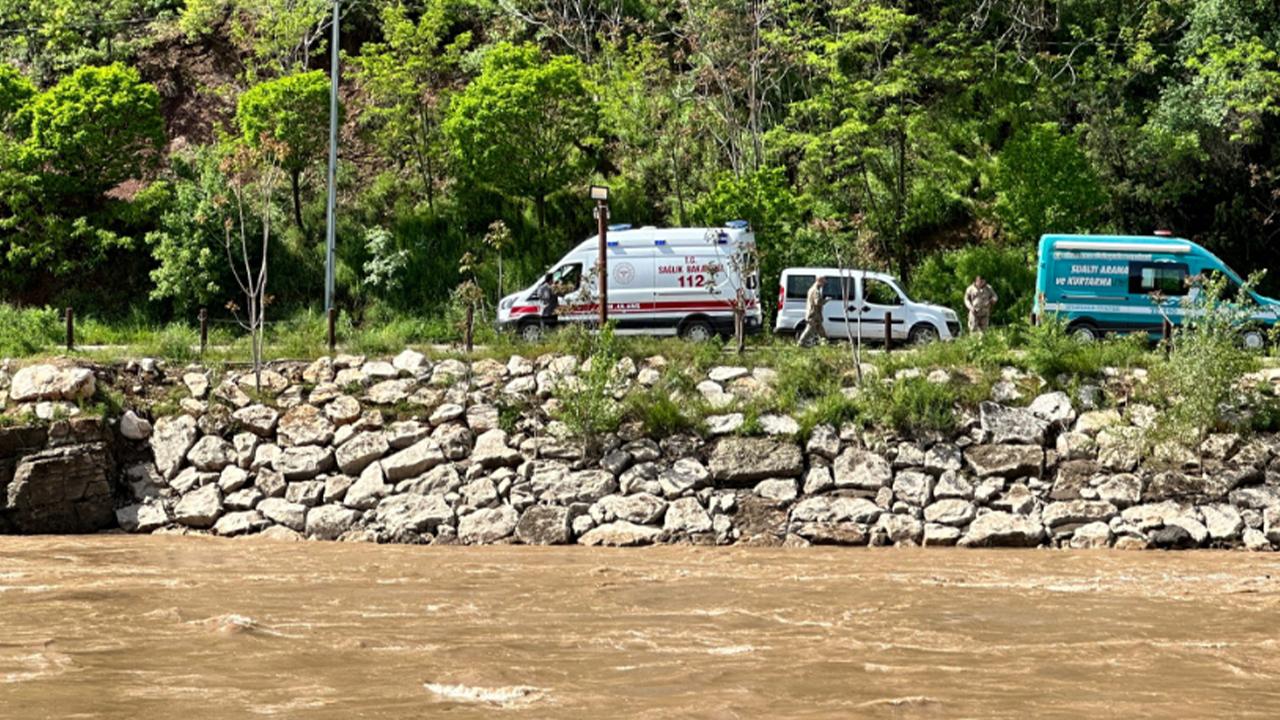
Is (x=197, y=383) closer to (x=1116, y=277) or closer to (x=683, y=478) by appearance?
(x=683, y=478)

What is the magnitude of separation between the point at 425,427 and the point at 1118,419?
9700mm

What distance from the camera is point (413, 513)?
20203 millimetres

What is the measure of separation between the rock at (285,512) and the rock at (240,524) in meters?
0.10

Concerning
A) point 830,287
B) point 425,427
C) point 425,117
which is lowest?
point 425,427

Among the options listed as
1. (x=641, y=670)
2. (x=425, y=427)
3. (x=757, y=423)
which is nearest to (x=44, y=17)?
(x=425, y=427)

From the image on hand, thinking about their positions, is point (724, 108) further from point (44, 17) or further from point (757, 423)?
point (44, 17)

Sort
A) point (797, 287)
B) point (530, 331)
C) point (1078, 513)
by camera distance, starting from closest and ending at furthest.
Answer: point (1078, 513) → point (530, 331) → point (797, 287)

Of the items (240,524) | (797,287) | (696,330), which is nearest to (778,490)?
(696,330)

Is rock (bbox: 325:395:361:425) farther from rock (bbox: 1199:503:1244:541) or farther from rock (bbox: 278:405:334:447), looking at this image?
rock (bbox: 1199:503:1244:541)

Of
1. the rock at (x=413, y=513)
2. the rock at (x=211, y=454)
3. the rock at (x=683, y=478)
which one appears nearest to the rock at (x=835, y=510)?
the rock at (x=683, y=478)

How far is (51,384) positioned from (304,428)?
3.70 meters

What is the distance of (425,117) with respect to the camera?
33.1 metres

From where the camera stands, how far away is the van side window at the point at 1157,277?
78.8ft

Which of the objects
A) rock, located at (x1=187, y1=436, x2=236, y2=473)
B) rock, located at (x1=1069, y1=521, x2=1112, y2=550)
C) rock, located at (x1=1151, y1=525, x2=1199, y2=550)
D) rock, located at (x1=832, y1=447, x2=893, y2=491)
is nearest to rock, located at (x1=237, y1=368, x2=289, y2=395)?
rock, located at (x1=187, y1=436, x2=236, y2=473)
